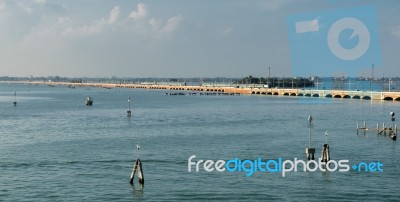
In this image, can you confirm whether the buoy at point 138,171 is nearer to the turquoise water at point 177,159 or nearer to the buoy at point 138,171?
the buoy at point 138,171

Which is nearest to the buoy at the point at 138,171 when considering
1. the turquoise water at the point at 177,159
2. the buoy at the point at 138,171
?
the buoy at the point at 138,171

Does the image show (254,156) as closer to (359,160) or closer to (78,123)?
(359,160)

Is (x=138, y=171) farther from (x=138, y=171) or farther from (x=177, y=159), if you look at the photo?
(x=177, y=159)

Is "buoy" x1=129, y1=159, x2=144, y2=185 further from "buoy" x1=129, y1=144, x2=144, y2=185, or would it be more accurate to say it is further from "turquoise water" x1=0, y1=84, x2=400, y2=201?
"turquoise water" x1=0, y1=84, x2=400, y2=201

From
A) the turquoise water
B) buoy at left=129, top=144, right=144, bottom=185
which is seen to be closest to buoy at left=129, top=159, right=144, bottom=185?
buoy at left=129, top=144, right=144, bottom=185

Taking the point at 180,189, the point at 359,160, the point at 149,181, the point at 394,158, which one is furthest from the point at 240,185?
the point at 394,158

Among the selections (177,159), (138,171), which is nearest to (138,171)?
(138,171)

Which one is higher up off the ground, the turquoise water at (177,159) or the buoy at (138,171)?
the buoy at (138,171)

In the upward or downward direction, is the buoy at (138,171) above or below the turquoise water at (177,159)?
above

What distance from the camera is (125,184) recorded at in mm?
44906

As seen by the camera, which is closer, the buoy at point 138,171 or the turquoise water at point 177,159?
the turquoise water at point 177,159

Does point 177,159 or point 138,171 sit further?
point 177,159

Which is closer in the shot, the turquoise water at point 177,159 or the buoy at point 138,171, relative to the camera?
the turquoise water at point 177,159

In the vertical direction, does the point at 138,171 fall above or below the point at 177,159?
above
